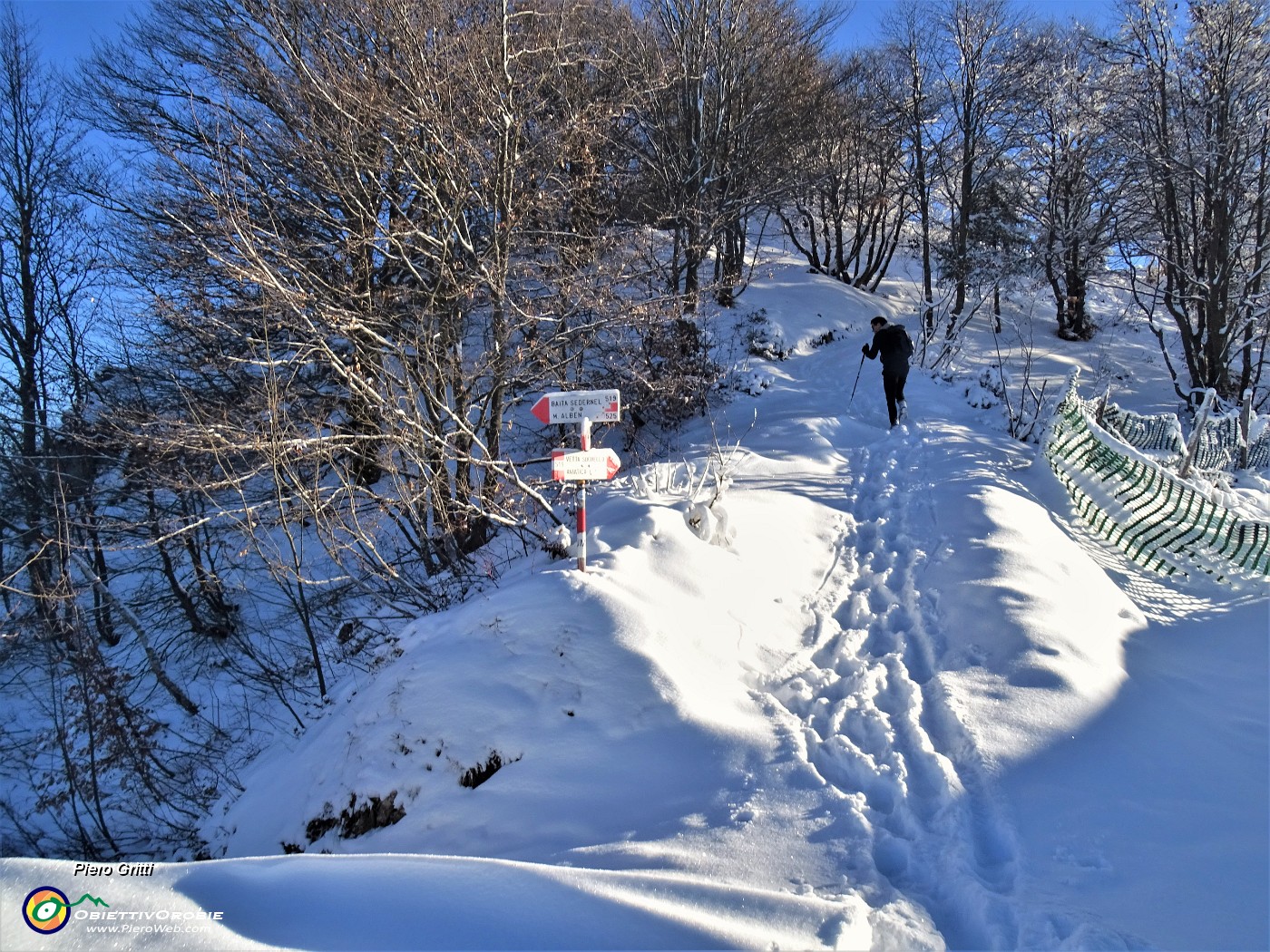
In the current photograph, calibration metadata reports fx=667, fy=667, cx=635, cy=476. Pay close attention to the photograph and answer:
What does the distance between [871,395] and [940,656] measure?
29.3 feet

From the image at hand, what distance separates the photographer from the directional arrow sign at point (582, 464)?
194 inches

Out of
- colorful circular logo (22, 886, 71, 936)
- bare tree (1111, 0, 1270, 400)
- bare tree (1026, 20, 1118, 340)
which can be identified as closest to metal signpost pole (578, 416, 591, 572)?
colorful circular logo (22, 886, 71, 936)

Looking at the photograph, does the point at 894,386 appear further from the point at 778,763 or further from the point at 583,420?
the point at 778,763

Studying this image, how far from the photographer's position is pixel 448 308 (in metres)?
7.88

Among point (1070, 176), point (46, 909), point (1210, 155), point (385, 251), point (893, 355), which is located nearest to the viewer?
point (46, 909)

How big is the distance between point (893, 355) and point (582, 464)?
6.69 meters

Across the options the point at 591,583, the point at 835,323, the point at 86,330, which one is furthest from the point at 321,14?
the point at 835,323

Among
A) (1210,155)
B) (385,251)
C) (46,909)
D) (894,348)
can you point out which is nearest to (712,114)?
(894,348)

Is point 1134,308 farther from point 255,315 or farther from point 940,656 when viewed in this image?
point 255,315

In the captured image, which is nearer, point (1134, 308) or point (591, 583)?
point (591, 583)

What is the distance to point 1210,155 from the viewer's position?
475 inches

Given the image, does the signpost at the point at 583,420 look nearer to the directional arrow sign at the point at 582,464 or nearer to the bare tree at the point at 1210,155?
the directional arrow sign at the point at 582,464

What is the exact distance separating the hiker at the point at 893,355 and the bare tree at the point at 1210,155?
18.8 ft

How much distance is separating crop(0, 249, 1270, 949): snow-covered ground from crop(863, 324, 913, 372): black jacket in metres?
3.12
